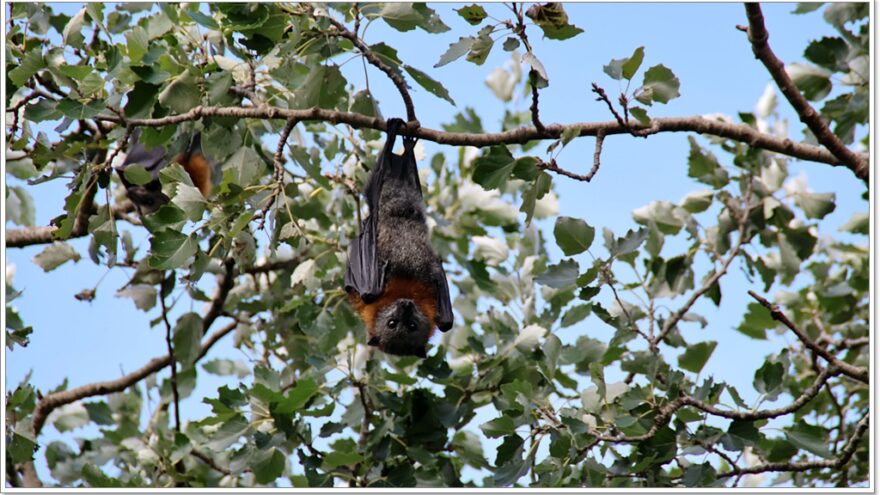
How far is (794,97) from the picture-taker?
489 cm

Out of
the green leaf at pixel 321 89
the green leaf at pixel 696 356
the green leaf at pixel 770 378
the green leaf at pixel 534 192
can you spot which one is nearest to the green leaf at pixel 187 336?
the green leaf at pixel 321 89

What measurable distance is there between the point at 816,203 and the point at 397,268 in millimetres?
3184

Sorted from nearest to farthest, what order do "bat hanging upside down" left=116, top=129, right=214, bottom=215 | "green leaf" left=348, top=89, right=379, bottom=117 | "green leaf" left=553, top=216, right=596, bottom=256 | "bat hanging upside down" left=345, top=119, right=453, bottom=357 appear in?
"green leaf" left=553, top=216, right=596, bottom=256
"green leaf" left=348, top=89, right=379, bottom=117
"bat hanging upside down" left=345, top=119, right=453, bottom=357
"bat hanging upside down" left=116, top=129, right=214, bottom=215

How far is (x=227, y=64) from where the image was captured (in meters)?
5.41

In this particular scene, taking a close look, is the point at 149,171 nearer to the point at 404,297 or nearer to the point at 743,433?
the point at 404,297

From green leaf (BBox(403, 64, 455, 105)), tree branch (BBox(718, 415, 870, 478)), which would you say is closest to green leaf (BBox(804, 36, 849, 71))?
tree branch (BBox(718, 415, 870, 478))

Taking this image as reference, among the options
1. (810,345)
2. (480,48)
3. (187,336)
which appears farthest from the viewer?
(187,336)

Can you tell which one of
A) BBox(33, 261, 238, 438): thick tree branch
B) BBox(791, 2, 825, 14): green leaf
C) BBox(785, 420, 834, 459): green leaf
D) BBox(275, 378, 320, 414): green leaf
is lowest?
BBox(785, 420, 834, 459): green leaf

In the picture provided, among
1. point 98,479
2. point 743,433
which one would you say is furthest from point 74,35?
point 743,433

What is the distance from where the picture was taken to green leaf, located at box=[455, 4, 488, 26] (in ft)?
14.0

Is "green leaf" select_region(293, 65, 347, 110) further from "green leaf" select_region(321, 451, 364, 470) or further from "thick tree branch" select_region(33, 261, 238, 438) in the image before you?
"thick tree branch" select_region(33, 261, 238, 438)

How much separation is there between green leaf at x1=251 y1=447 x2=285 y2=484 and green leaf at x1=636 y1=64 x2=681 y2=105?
3.13m

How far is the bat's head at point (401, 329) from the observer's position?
670 cm

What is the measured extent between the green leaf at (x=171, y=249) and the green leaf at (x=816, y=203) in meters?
4.57
